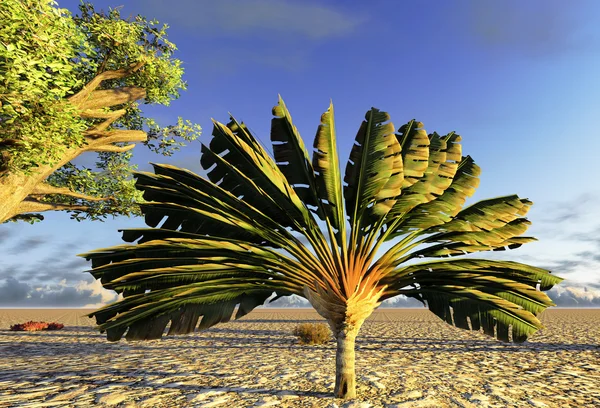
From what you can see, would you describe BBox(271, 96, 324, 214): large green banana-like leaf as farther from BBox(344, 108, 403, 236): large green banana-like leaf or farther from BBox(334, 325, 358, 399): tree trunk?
BBox(334, 325, 358, 399): tree trunk

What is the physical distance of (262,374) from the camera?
9.79m

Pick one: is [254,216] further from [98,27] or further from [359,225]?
[98,27]

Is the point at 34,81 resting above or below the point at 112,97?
below

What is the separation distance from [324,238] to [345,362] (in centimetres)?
216

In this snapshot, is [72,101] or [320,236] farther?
[72,101]

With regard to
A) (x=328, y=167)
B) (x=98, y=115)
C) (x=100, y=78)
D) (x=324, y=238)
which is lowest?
(x=324, y=238)

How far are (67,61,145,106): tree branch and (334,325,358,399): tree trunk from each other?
11974 mm

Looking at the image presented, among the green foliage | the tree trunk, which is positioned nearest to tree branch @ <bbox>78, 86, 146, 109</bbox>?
the green foliage

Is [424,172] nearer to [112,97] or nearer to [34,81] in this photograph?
[34,81]

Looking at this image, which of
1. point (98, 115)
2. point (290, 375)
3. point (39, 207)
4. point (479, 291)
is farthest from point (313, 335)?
point (98, 115)

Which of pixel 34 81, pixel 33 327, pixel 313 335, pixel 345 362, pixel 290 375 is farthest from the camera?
pixel 33 327

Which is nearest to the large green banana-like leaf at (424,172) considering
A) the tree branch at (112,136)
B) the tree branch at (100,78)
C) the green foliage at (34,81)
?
the green foliage at (34,81)

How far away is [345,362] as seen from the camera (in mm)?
6988

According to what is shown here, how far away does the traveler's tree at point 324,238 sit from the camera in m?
6.33
